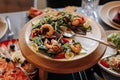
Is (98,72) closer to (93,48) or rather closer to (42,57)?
(93,48)

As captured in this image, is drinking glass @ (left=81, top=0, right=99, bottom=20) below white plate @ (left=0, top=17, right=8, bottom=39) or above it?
above

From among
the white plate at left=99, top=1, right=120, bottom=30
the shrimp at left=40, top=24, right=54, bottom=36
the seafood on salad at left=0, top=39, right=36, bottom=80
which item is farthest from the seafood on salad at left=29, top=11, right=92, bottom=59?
the white plate at left=99, top=1, right=120, bottom=30

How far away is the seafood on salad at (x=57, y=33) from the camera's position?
88 cm

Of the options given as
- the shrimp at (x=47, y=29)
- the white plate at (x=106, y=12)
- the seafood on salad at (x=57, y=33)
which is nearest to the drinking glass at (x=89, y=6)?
the white plate at (x=106, y=12)

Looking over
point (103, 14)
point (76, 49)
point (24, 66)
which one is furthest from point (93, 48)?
point (103, 14)

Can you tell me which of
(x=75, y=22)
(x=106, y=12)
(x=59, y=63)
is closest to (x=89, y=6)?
(x=106, y=12)

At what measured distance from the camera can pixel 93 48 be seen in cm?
92

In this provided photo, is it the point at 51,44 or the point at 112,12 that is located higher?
the point at 112,12

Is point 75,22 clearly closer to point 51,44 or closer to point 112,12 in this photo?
point 51,44

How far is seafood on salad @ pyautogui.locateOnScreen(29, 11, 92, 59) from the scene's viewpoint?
0.88m

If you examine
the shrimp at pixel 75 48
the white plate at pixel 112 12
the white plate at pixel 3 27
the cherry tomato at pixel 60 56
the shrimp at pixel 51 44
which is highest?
the white plate at pixel 112 12

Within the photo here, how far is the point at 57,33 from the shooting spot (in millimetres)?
964

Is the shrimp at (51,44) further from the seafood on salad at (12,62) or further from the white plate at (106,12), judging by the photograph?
the white plate at (106,12)

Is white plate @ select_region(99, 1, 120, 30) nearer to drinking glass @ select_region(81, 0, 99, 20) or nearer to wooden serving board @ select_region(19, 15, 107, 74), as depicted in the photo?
drinking glass @ select_region(81, 0, 99, 20)
